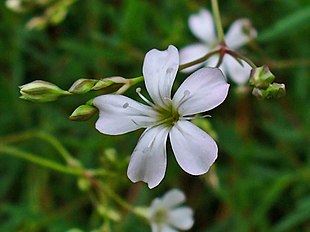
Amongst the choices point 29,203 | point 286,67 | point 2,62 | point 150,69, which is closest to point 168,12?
point 286,67

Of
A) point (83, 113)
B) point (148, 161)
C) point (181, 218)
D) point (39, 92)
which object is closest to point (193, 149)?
point (148, 161)

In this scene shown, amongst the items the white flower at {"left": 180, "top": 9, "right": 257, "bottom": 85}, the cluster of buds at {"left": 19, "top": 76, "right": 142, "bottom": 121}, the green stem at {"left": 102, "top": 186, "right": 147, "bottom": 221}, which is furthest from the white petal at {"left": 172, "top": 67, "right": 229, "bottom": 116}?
the white flower at {"left": 180, "top": 9, "right": 257, "bottom": 85}

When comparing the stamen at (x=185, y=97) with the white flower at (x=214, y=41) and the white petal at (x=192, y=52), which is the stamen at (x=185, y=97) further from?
the white petal at (x=192, y=52)

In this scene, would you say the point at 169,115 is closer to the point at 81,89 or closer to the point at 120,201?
the point at 81,89

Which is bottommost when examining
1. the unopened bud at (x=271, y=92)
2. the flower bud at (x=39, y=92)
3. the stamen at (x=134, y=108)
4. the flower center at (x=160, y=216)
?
the flower center at (x=160, y=216)

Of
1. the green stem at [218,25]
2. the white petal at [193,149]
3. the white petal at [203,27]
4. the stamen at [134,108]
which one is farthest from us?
the white petal at [203,27]

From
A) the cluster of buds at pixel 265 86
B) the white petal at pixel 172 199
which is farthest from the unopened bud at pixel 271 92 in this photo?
the white petal at pixel 172 199

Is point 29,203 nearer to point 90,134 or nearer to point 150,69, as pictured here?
point 90,134
